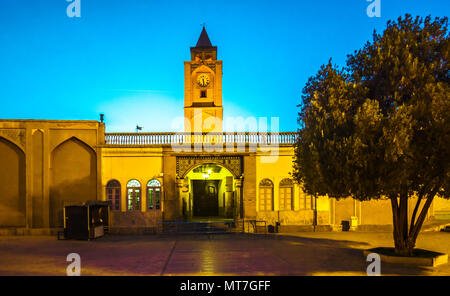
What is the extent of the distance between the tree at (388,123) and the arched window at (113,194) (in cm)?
1069

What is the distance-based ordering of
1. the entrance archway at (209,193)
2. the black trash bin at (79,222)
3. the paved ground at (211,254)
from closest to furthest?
1. the paved ground at (211,254)
2. the black trash bin at (79,222)
3. the entrance archway at (209,193)

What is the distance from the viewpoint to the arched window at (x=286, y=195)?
17.7 m

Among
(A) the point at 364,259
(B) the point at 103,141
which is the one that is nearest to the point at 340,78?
(A) the point at 364,259

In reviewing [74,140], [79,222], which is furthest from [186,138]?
[79,222]

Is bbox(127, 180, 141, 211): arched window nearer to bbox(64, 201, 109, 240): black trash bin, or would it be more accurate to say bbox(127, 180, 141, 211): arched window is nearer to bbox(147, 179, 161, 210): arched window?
bbox(147, 179, 161, 210): arched window

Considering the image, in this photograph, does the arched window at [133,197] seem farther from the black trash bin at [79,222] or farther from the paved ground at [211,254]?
the black trash bin at [79,222]

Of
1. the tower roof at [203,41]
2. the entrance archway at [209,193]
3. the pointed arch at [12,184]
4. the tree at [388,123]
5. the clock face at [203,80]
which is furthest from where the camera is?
the tower roof at [203,41]

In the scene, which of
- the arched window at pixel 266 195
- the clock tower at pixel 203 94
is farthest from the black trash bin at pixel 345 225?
the clock tower at pixel 203 94

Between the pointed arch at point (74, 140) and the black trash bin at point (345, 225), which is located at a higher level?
the pointed arch at point (74, 140)

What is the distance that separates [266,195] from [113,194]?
8196mm

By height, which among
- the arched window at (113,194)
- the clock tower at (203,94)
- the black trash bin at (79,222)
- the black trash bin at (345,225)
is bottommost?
A: the black trash bin at (345,225)

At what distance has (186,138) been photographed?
17.7 meters
